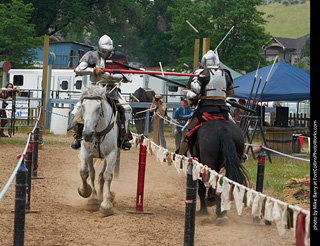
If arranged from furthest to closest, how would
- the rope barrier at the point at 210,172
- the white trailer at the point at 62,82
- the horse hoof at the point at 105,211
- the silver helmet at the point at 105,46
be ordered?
the white trailer at the point at 62,82 < the silver helmet at the point at 105,46 < the horse hoof at the point at 105,211 < the rope barrier at the point at 210,172

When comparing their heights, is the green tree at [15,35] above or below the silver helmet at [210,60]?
above

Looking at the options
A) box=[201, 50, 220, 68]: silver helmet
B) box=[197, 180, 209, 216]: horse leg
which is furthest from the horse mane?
box=[197, 180, 209, 216]: horse leg

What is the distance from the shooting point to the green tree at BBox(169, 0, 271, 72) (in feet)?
148

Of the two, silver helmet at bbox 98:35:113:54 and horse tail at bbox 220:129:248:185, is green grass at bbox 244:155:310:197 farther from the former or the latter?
silver helmet at bbox 98:35:113:54

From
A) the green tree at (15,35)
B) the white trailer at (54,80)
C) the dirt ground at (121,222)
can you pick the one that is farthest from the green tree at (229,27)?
the dirt ground at (121,222)

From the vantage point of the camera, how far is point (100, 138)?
823cm

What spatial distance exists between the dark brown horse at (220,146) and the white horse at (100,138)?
4.72ft

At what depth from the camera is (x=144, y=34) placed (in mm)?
65312

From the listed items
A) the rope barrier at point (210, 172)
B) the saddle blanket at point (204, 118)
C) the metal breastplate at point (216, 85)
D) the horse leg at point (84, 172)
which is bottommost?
the horse leg at point (84, 172)

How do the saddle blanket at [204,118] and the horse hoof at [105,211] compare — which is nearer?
the horse hoof at [105,211]

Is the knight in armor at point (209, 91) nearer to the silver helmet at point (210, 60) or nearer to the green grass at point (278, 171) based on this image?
the silver helmet at point (210, 60)

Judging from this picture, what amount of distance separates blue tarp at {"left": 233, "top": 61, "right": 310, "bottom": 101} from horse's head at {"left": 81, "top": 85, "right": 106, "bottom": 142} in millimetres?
10295

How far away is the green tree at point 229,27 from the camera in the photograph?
44975 mm
